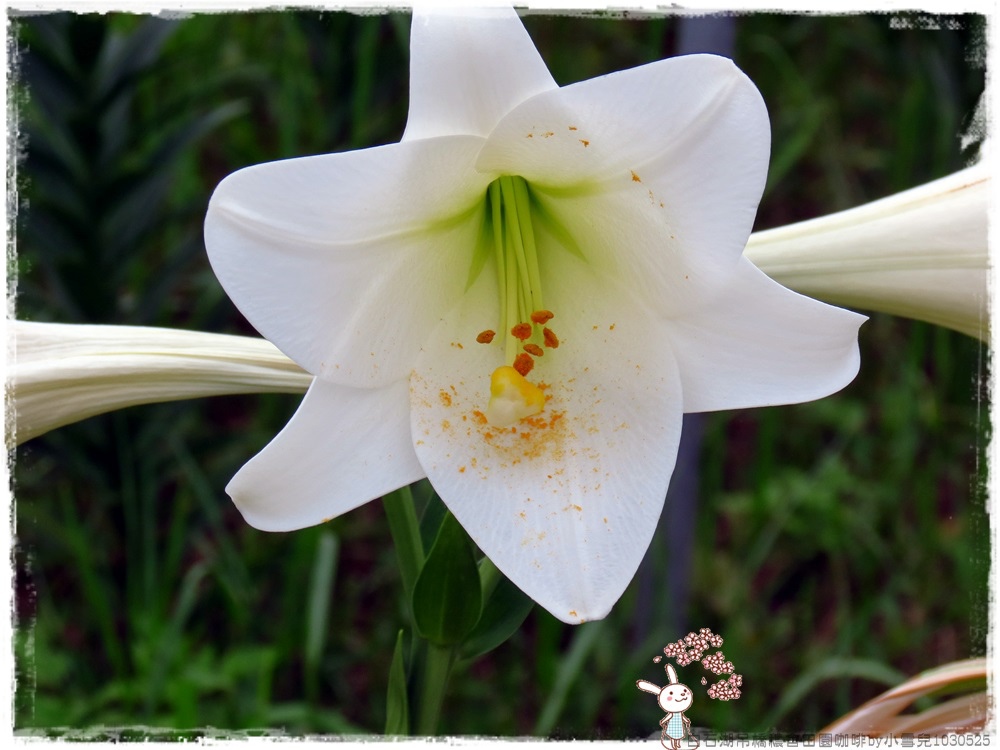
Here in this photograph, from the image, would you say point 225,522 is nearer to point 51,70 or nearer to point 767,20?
point 51,70

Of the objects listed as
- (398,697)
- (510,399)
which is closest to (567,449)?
(510,399)

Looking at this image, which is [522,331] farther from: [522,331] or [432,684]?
[432,684]

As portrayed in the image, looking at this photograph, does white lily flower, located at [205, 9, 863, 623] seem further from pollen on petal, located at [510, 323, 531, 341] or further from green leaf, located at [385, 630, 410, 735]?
green leaf, located at [385, 630, 410, 735]

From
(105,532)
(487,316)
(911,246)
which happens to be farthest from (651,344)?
(105,532)

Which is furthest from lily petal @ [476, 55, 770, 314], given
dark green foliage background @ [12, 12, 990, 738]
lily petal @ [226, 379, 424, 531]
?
dark green foliage background @ [12, 12, 990, 738]

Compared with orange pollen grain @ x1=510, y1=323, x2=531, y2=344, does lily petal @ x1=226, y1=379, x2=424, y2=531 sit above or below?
below

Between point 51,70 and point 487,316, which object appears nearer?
point 487,316
